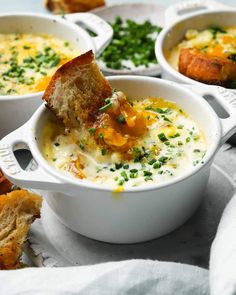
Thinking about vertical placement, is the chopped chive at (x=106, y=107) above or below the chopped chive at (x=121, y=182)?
above

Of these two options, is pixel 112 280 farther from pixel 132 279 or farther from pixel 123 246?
pixel 123 246

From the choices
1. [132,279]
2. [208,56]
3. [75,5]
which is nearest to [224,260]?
[132,279]

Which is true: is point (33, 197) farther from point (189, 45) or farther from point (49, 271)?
point (189, 45)

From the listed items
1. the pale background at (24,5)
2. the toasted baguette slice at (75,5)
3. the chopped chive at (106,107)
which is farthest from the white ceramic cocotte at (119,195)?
the pale background at (24,5)

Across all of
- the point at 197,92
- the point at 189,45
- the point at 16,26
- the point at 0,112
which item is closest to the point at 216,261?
the point at 197,92

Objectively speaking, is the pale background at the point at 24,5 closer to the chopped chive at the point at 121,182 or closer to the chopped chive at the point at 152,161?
the chopped chive at the point at 152,161

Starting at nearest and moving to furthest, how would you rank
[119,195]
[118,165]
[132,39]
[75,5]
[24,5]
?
1. [119,195]
2. [118,165]
3. [132,39]
4. [75,5]
5. [24,5]
